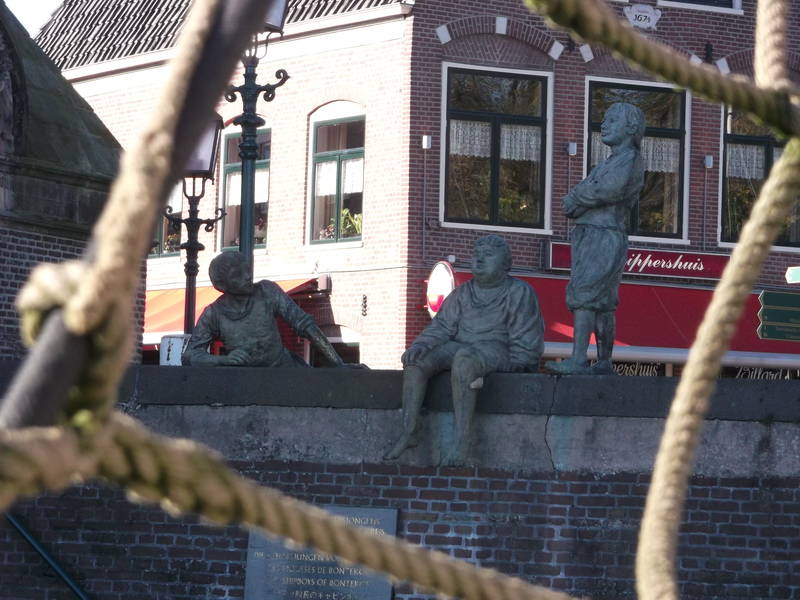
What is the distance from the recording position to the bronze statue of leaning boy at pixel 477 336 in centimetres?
927

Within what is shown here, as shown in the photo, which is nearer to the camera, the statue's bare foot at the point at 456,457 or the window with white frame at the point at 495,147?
the statue's bare foot at the point at 456,457

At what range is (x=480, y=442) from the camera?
9.38 m

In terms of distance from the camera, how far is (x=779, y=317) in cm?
1138

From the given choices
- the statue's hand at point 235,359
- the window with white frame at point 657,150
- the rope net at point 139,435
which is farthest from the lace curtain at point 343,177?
the rope net at point 139,435

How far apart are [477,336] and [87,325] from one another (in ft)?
26.6

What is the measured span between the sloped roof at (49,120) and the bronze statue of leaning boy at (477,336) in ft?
20.0

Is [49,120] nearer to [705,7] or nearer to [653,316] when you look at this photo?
[653,316]

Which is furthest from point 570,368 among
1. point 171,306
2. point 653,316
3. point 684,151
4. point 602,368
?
point 171,306

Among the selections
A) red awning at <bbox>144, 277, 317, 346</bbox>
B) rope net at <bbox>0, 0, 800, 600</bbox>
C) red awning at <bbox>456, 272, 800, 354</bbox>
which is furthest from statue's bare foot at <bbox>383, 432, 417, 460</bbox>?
red awning at <bbox>144, 277, 317, 346</bbox>

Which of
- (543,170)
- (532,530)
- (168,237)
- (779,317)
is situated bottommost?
(532,530)

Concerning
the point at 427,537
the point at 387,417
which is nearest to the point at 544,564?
the point at 427,537

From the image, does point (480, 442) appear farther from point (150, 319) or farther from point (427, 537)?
point (150, 319)

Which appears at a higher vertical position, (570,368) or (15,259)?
(15,259)

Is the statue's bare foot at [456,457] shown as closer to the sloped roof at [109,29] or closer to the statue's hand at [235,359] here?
the statue's hand at [235,359]
